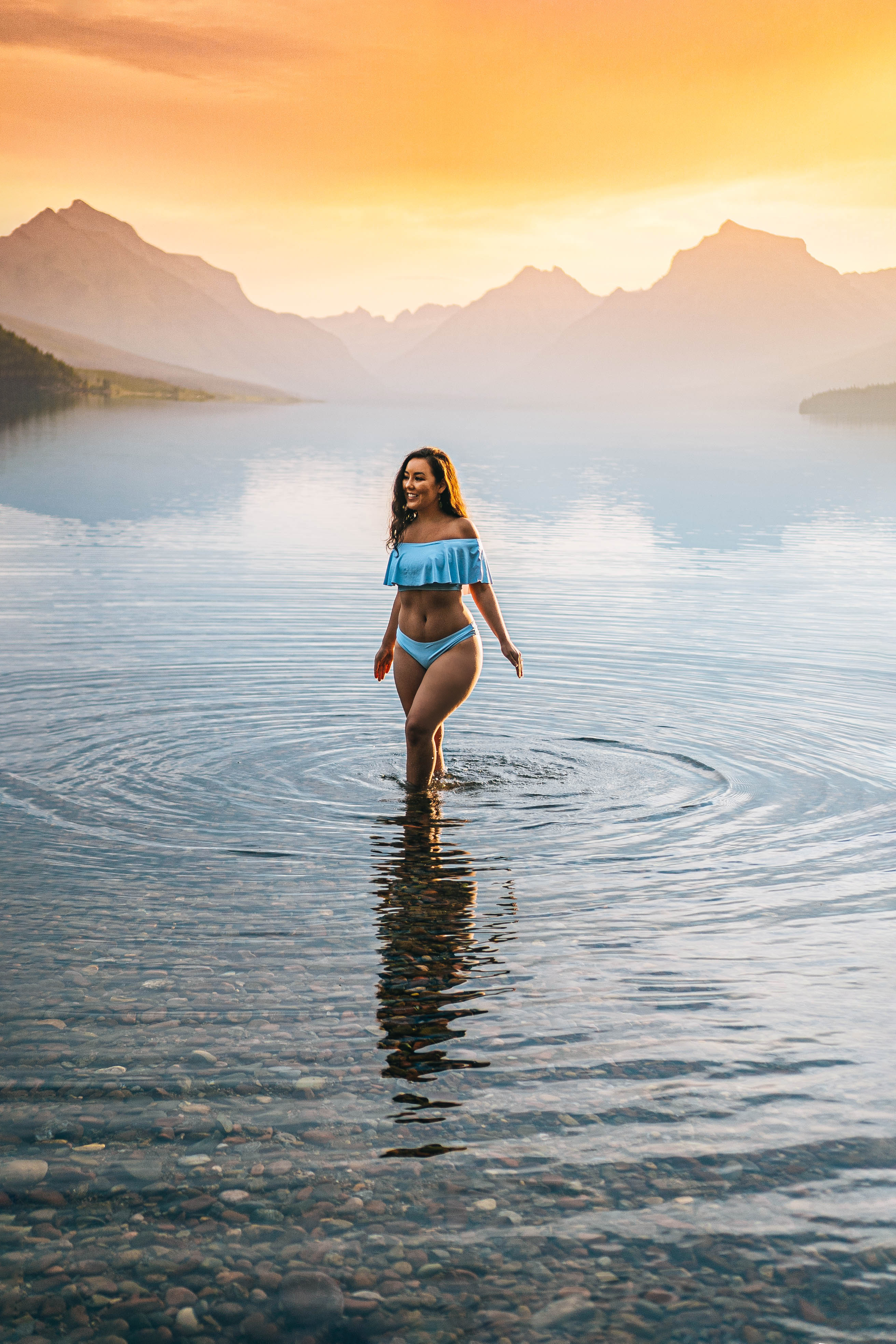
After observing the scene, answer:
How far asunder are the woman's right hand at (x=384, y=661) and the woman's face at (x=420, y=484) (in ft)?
4.90

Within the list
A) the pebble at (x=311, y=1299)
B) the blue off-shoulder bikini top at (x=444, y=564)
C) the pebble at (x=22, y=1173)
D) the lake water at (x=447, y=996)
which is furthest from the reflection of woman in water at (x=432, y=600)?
the pebble at (x=311, y=1299)

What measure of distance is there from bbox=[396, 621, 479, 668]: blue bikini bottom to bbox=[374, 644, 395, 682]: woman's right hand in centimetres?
49

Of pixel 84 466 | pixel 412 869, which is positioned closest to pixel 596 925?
pixel 412 869

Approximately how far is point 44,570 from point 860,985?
20.0m

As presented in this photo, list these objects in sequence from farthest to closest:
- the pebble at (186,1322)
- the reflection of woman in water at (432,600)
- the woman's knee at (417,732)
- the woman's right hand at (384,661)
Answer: the woman's right hand at (384,661), the woman's knee at (417,732), the reflection of woman in water at (432,600), the pebble at (186,1322)

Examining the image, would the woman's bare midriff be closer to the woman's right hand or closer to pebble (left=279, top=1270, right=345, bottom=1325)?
the woman's right hand

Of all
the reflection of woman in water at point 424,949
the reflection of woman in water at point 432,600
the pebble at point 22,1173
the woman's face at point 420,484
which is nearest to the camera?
the pebble at point 22,1173

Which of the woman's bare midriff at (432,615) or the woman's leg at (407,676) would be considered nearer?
the woman's bare midriff at (432,615)

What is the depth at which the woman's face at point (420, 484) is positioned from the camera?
9797 millimetres

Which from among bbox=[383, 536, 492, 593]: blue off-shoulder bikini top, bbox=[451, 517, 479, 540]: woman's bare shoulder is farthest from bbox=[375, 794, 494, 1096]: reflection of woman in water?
bbox=[451, 517, 479, 540]: woman's bare shoulder

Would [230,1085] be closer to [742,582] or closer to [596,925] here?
[596,925]

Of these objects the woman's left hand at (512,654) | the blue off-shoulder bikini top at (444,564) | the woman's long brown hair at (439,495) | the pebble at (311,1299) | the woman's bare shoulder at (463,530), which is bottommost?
the pebble at (311,1299)

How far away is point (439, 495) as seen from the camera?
9945mm

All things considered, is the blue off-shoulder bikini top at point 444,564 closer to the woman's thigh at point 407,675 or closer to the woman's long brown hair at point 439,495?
the woman's long brown hair at point 439,495
